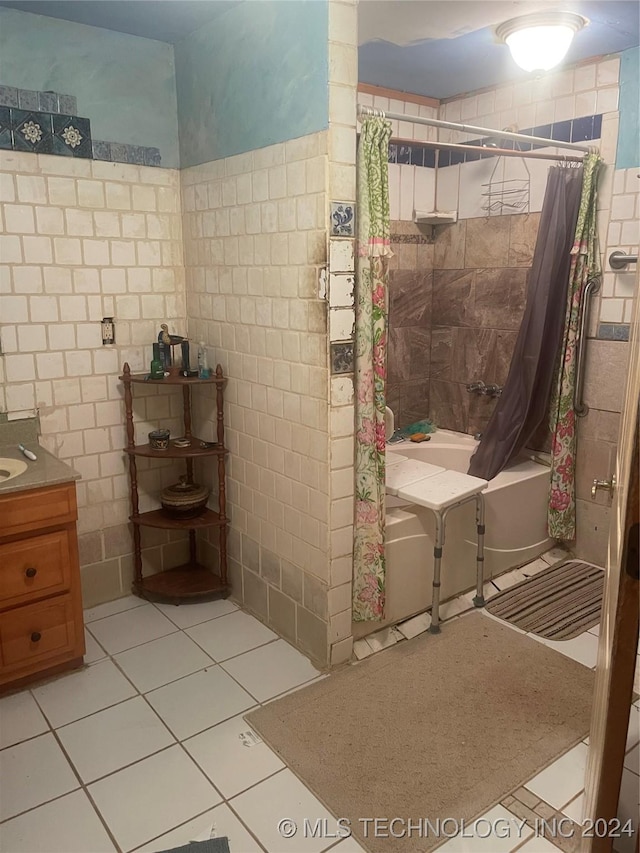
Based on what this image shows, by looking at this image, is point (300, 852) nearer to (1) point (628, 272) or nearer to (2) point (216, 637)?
(2) point (216, 637)

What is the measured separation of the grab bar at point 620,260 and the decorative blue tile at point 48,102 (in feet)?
8.32

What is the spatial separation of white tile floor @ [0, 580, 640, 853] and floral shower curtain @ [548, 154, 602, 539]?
796 mm

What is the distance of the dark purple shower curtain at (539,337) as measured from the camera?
126 inches

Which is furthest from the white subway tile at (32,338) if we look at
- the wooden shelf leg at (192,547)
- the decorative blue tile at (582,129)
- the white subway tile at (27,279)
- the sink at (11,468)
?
the decorative blue tile at (582,129)

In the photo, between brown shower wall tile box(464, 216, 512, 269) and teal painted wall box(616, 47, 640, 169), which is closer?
teal painted wall box(616, 47, 640, 169)

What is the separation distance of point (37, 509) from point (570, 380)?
97.9 inches

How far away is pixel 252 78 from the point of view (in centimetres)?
250

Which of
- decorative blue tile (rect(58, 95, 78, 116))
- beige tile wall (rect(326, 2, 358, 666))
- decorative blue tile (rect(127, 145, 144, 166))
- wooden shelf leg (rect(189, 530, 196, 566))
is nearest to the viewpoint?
beige tile wall (rect(326, 2, 358, 666))

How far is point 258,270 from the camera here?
8.62 ft

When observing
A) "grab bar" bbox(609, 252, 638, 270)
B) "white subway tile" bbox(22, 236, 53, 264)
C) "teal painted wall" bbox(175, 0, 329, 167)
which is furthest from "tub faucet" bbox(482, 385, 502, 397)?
"white subway tile" bbox(22, 236, 53, 264)

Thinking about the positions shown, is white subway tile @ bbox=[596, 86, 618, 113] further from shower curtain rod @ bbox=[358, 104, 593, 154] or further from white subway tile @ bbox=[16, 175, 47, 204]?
white subway tile @ bbox=[16, 175, 47, 204]

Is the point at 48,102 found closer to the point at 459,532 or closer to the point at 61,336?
the point at 61,336

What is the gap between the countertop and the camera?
229 cm

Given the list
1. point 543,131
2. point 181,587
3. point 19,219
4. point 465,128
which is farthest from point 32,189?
point 543,131
